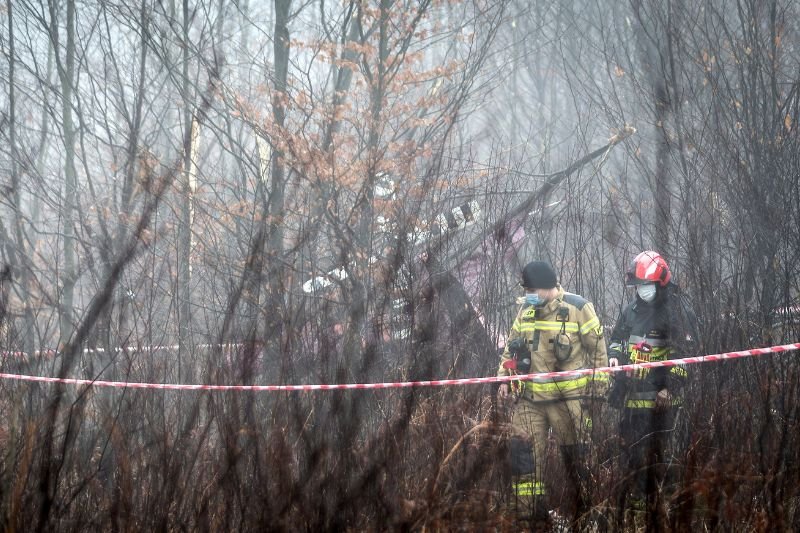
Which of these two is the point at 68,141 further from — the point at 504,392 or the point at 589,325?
the point at 589,325

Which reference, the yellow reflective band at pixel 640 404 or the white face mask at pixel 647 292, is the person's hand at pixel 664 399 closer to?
the yellow reflective band at pixel 640 404

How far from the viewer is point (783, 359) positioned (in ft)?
15.3

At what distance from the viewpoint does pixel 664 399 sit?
4.81 m

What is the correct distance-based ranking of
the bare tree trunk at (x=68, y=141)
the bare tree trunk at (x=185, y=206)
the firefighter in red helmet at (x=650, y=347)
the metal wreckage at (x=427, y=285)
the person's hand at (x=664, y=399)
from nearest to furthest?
1. the person's hand at (x=664, y=399)
2. the firefighter in red helmet at (x=650, y=347)
3. the metal wreckage at (x=427, y=285)
4. the bare tree trunk at (x=185, y=206)
5. the bare tree trunk at (x=68, y=141)

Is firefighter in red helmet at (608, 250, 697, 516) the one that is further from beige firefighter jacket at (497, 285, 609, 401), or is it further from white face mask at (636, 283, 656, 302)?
beige firefighter jacket at (497, 285, 609, 401)

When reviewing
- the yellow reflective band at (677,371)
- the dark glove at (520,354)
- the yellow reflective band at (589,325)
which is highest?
the yellow reflective band at (589,325)

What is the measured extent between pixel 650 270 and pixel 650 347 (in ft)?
1.51

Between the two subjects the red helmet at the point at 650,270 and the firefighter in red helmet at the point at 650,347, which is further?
the red helmet at the point at 650,270

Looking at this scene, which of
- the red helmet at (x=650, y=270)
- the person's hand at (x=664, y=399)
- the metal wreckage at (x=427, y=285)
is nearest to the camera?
the person's hand at (x=664, y=399)

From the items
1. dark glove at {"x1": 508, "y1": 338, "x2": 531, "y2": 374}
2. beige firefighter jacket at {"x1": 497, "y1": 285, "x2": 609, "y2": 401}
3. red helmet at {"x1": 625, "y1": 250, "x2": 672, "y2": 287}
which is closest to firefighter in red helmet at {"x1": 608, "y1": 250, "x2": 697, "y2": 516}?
red helmet at {"x1": 625, "y1": 250, "x2": 672, "y2": 287}

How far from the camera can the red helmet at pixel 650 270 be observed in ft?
16.7

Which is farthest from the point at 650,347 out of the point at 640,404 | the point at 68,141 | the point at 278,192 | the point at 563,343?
the point at 68,141

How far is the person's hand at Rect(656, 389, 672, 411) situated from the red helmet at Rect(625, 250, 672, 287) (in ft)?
2.17

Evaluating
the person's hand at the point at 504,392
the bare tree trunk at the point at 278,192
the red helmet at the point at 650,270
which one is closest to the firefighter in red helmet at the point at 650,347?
the red helmet at the point at 650,270
